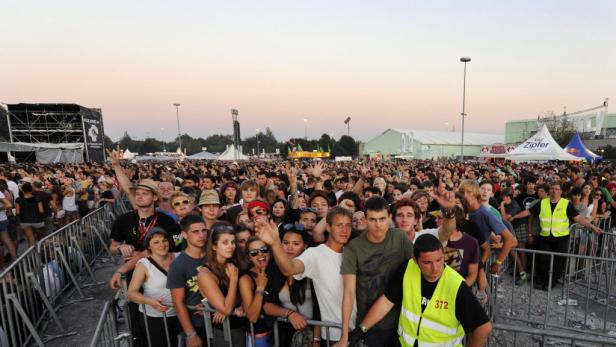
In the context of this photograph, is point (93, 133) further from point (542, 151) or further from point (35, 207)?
point (542, 151)

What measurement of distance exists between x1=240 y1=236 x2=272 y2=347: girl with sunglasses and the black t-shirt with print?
5.31ft

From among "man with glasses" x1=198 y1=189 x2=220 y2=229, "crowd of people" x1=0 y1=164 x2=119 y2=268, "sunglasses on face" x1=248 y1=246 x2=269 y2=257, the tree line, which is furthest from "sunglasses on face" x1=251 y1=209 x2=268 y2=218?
the tree line

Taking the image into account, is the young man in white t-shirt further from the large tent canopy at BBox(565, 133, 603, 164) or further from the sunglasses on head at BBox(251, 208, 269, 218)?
the large tent canopy at BBox(565, 133, 603, 164)

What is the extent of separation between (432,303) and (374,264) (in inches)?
19.7

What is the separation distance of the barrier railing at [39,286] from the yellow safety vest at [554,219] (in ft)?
26.4

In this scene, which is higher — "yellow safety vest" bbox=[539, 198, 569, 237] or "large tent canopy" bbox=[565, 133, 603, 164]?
"large tent canopy" bbox=[565, 133, 603, 164]

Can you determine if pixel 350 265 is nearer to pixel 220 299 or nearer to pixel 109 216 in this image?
pixel 220 299

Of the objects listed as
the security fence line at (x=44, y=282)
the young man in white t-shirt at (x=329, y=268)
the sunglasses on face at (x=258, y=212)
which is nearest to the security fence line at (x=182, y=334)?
the young man in white t-shirt at (x=329, y=268)

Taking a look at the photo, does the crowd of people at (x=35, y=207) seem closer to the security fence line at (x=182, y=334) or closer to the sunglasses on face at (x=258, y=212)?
the security fence line at (x=182, y=334)

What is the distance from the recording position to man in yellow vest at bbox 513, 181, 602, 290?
17.7 ft

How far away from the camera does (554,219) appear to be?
5.45 metres

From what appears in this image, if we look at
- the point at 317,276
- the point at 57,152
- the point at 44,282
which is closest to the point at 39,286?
the point at 44,282

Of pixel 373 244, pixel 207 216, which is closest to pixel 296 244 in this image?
pixel 373 244

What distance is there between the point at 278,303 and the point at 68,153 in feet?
109
